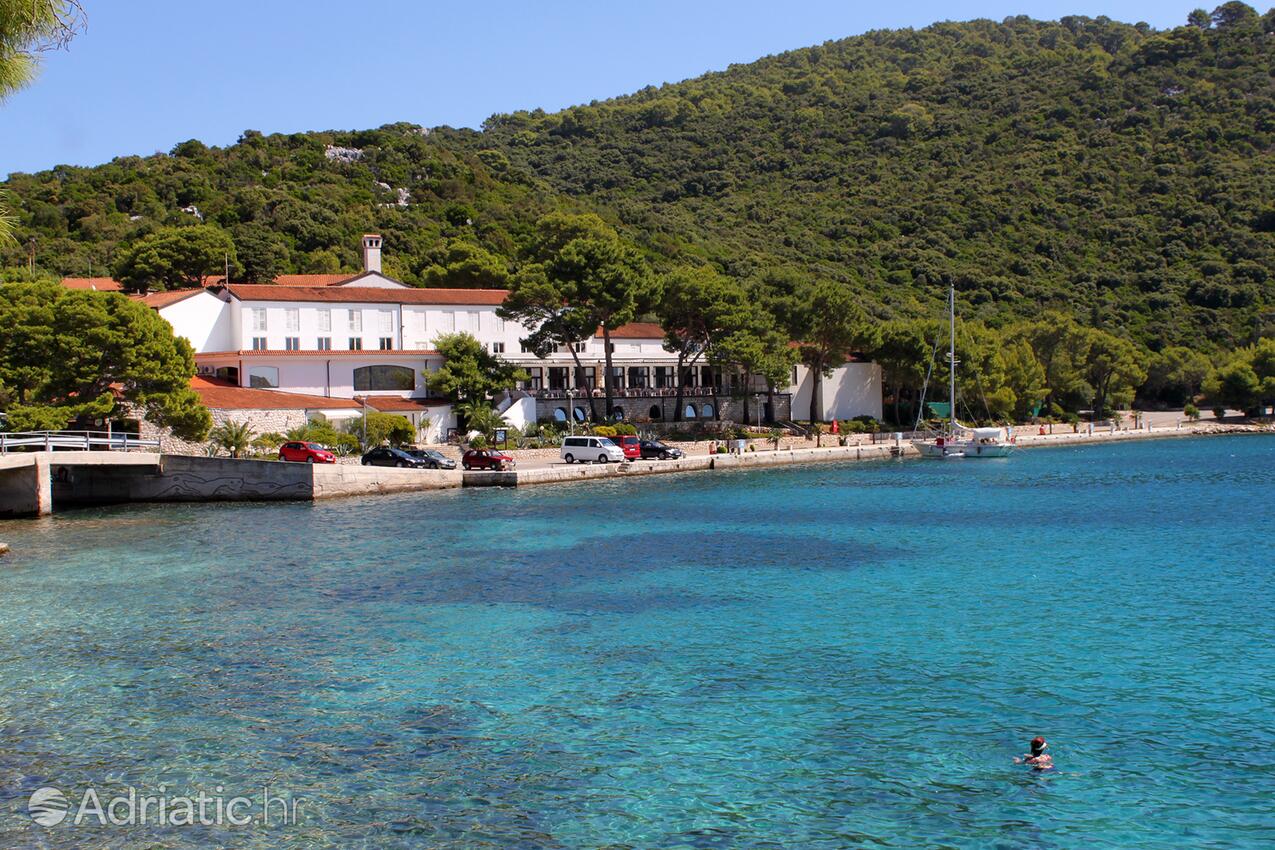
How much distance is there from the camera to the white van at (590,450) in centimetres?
6688

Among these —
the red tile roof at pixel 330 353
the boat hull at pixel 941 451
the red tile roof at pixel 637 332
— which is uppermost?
the red tile roof at pixel 637 332

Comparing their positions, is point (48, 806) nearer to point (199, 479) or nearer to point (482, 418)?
point (199, 479)

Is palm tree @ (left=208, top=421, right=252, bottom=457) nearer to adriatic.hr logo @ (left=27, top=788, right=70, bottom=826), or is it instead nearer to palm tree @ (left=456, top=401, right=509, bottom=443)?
palm tree @ (left=456, top=401, right=509, bottom=443)

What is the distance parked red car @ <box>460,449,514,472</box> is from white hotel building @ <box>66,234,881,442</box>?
10652 mm

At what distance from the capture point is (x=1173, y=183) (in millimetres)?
157750

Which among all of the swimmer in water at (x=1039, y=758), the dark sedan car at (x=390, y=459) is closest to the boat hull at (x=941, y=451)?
the dark sedan car at (x=390, y=459)

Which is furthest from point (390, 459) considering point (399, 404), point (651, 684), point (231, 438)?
point (651, 684)

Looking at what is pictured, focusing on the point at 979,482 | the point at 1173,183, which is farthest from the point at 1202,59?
the point at 979,482

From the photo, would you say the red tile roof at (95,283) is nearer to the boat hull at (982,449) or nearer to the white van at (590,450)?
the white van at (590,450)

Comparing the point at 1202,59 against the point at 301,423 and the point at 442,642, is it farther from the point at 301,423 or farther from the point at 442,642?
the point at 442,642

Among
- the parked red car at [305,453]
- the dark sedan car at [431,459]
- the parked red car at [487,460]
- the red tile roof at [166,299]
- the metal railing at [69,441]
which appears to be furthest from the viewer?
the red tile roof at [166,299]

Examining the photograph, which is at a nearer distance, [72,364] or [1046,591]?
[1046,591]

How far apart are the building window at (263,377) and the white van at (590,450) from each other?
20379mm

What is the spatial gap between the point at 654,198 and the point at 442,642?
16127 cm
